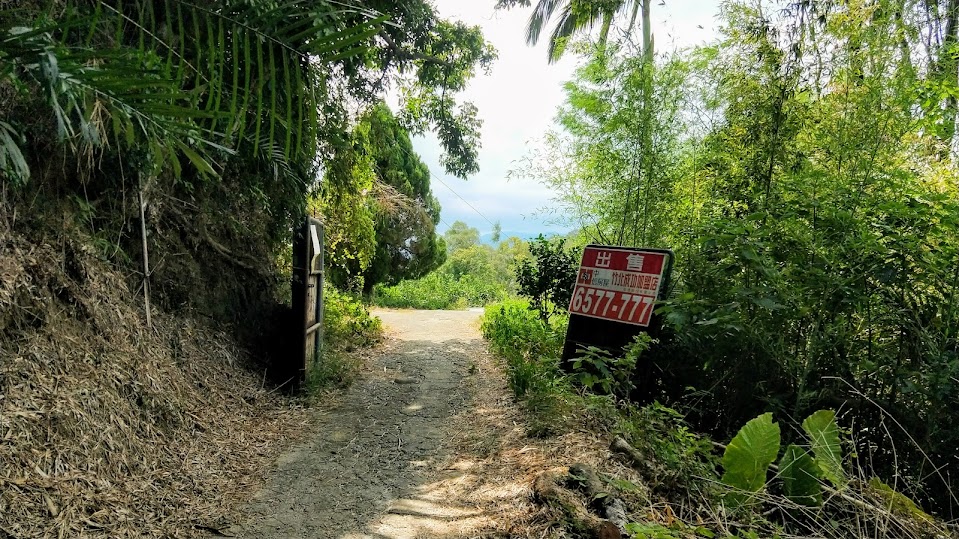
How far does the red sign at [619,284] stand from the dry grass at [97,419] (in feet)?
8.46

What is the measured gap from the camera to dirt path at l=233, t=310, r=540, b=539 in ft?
8.01

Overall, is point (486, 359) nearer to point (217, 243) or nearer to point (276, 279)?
point (276, 279)

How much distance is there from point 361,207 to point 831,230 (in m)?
5.71

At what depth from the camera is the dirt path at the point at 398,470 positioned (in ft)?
8.01

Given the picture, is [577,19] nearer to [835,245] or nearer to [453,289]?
[835,245]

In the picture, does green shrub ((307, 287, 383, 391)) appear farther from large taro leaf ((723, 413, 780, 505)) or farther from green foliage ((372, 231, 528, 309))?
large taro leaf ((723, 413, 780, 505))

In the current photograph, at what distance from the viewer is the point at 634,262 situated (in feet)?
12.7

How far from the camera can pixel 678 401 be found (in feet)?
12.4

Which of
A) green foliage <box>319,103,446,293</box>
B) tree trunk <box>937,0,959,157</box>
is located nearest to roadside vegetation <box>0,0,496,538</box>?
green foliage <box>319,103,446,293</box>

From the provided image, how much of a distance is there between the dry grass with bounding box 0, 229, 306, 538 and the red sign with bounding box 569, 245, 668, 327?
8.46 ft

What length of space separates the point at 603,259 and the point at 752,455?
1.99 meters

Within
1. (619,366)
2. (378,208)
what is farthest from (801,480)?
(378,208)

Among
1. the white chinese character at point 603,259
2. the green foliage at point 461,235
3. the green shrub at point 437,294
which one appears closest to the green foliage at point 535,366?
the white chinese character at point 603,259

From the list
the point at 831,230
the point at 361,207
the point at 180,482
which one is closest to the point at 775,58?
the point at 831,230
